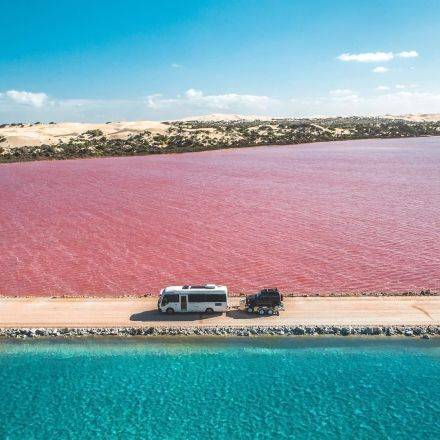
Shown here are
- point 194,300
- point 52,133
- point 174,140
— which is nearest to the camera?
point 194,300

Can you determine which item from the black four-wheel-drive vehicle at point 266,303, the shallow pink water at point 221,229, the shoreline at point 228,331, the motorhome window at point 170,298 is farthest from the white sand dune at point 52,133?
the black four-wheel-drive vehicle at point 266,303

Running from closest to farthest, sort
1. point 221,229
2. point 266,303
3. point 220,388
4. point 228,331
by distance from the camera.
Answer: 1. point 220,388
2. point 228,331
3. point 266,303
4. point 221,229

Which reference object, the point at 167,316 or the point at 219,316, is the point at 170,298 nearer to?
the point at 167,316

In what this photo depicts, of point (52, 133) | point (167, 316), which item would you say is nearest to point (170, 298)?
point (167, 316)

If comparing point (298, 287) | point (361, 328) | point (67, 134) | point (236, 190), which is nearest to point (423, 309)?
point (361, 328)

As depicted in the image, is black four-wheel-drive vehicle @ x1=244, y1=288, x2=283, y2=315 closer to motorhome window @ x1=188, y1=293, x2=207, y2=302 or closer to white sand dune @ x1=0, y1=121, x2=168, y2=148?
motorhome window @ x1=188, y1=293, x2=207, y2=302

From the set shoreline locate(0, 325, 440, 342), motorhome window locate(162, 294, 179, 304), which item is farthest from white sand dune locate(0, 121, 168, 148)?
motorhome window locate(162, 294, 179, 304)

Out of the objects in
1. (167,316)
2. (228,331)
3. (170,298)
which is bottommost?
(228,331)
